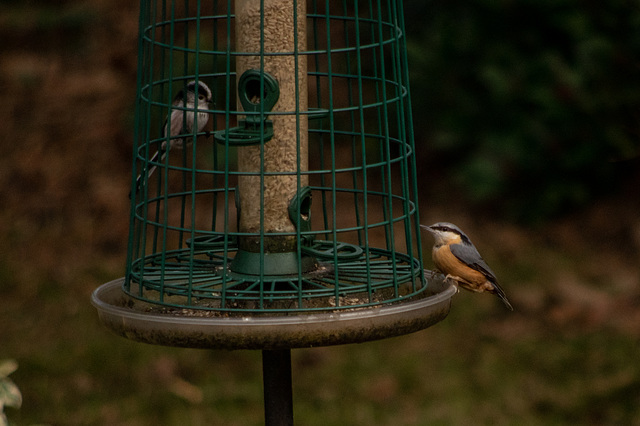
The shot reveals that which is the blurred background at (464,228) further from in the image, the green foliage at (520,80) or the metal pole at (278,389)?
the metal pole at (278,389)

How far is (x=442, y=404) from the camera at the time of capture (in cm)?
757

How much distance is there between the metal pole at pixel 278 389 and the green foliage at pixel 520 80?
5251 millimetres

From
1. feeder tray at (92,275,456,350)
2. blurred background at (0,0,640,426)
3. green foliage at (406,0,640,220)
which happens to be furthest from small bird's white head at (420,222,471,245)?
green foliage at (406,0,640,220)

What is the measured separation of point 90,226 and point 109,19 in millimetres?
3198

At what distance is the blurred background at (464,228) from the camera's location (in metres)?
7.63

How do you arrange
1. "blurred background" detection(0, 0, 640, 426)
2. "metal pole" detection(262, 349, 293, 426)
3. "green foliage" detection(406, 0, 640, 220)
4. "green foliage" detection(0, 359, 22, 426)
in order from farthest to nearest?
"green foliage" detection(406, 0, 640, 220), "blurred background" detection(0, 0, 640, 426), "metal pole" detection(262, 349, 293, 426), "green foliage" detection(0, 359, 22, 426)

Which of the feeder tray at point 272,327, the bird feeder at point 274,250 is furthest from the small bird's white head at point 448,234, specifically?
the feeder tray at point 272,327

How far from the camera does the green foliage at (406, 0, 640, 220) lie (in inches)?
347

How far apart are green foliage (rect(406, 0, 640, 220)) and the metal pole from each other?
17.2 ft

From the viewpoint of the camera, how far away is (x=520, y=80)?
909 centimetres

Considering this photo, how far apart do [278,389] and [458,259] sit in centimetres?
152

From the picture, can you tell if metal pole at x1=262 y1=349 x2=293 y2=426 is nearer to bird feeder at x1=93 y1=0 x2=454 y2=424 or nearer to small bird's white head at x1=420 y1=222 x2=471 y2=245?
bird feeder at x1=93 y1=0 x2=454 y2=424

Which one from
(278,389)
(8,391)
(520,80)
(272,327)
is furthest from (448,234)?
(520,80)

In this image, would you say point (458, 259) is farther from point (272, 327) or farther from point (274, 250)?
point (272, 327)
